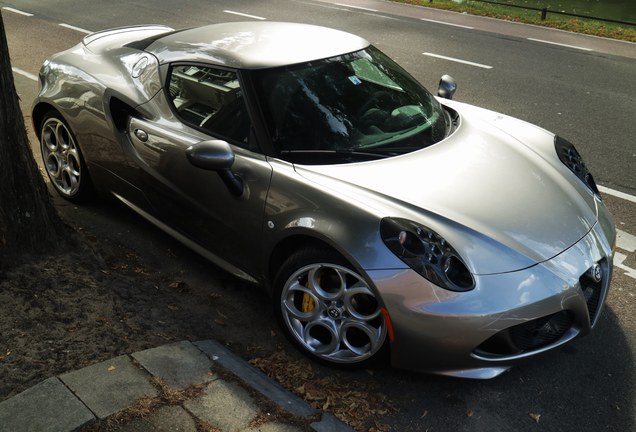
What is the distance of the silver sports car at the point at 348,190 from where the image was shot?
322cm

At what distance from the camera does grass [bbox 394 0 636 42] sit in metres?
12.9

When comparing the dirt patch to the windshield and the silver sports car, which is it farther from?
the windshield

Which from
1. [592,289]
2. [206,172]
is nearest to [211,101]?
[206,172]

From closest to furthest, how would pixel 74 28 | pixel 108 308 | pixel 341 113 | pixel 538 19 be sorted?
1. pixel 108 308
2. pixel 341 113
3. pixel 74 28
4. pixel 538 19

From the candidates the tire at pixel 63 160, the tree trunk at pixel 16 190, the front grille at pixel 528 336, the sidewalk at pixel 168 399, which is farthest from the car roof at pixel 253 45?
the front grille at pixel 528 336

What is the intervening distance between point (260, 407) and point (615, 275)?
2672 millimetres

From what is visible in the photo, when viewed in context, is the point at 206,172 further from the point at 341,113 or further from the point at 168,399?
the point at 168,399

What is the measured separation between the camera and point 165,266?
458cm

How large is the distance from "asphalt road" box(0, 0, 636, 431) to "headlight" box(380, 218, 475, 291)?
69 cm

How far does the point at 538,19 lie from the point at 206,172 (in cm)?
1210

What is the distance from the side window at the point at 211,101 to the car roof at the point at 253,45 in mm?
87

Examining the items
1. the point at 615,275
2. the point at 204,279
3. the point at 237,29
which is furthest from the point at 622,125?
the point at 204,279

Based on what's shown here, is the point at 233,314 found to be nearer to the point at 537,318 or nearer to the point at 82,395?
the point at 82,395

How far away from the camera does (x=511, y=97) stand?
8.55 m
